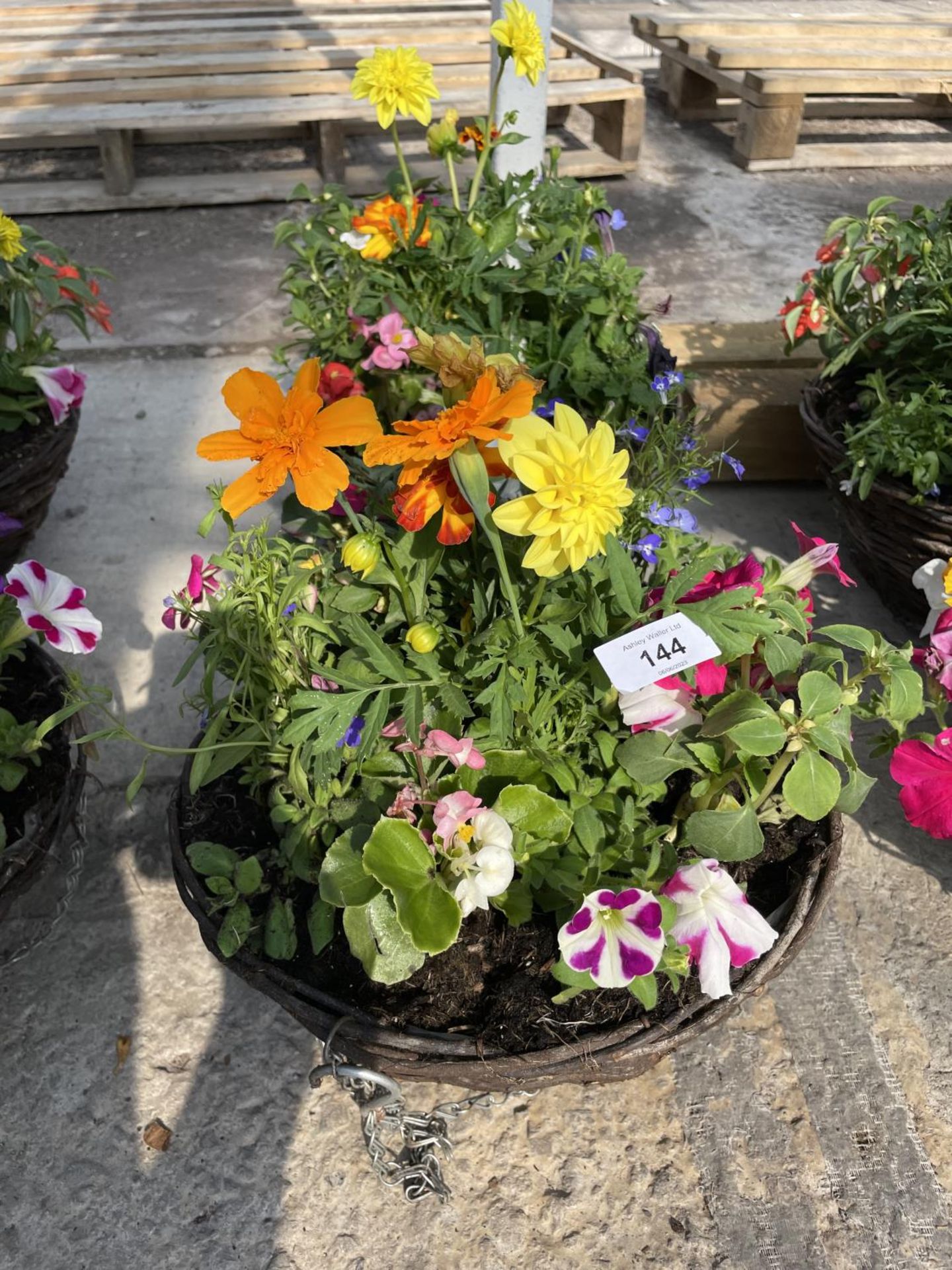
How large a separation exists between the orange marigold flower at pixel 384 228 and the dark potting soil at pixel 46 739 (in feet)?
2.90

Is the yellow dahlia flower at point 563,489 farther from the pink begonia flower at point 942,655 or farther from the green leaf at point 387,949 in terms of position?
the pink begonia flower at point 942,655

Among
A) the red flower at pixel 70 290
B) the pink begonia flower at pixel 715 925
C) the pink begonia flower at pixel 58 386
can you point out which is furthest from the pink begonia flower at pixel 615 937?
the red flower at pixel 70 290

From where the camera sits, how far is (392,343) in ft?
5.69

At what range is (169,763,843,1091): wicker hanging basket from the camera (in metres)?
1.05

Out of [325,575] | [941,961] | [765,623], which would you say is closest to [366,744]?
[325,575]

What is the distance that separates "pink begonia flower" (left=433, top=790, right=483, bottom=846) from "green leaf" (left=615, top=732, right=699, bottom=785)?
0.59 feet

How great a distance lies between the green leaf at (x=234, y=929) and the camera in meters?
1.12

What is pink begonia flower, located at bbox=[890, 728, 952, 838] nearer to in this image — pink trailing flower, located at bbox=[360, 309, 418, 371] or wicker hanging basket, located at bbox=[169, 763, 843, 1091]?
wicker hanging basket, located at bbox=[169, 763, 843, 1091]

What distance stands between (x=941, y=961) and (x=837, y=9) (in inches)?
270

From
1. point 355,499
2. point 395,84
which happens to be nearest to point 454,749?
point 355,499

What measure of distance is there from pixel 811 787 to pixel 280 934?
24.2 inches

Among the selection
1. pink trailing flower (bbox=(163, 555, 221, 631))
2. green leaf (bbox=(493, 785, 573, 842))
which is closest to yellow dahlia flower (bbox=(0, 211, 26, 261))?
pink trailing flower (bbox=(163, 555, 221, 631))

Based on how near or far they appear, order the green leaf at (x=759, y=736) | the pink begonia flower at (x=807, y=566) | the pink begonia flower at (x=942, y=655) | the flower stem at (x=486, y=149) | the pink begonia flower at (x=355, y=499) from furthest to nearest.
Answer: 1. the flower stem at (x=486, y=149)
2. the pink begonia flower at (x=355, y=499)
3. the pink begonia flower at (x=942, y=655)
4. the pink begonia flower at (x=807, y=566)
5. the green leaf at (x=759, y=736)

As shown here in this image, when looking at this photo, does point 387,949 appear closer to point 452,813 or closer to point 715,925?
point 452,813
